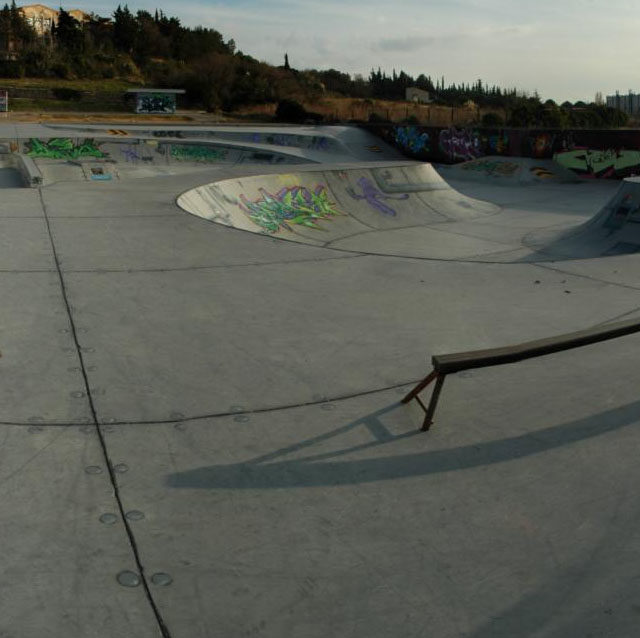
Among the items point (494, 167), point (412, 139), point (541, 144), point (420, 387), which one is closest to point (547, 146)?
point (541, 144)

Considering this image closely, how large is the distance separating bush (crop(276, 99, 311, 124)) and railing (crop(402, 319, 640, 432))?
1736 inches

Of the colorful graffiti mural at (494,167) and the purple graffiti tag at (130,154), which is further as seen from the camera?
the colorful graffiti mural at (494,167)

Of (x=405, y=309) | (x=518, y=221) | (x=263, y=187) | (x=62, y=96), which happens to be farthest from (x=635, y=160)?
(x=62, y=96)

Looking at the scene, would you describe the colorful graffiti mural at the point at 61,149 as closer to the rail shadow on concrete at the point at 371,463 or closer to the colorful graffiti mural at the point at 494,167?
the colorful graffiti mural at the point at 494,167

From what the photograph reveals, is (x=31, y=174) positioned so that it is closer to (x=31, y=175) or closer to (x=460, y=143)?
(x=31, y=175)

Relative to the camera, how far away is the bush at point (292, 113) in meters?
46.1

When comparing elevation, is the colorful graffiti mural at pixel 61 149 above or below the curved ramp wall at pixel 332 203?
above

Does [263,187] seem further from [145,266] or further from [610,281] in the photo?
[610,281]

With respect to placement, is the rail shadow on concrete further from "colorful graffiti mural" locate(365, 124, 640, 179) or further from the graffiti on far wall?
the graffiti on far wall

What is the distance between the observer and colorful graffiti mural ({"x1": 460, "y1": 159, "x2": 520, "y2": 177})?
30078mm

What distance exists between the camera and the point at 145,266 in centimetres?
714

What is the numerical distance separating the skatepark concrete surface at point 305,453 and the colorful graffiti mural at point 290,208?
7152 millimetres

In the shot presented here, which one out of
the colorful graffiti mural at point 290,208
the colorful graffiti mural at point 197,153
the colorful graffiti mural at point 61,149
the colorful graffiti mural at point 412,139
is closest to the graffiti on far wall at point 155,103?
the colorful graffiti mural at point 412,139

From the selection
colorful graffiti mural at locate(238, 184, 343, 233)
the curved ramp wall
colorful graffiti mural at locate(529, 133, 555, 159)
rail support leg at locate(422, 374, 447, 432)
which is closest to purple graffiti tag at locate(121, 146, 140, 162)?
the curved ramp wall
